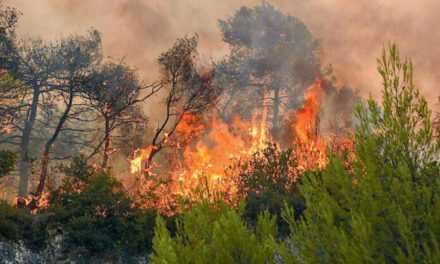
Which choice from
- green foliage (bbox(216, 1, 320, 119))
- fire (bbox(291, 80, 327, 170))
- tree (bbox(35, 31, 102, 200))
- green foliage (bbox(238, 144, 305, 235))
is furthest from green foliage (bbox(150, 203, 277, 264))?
green foliage (bbox(216, 1, 320, 119))

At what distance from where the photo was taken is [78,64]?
109 feet

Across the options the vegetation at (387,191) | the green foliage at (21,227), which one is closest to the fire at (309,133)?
the green foliage at (21,227)

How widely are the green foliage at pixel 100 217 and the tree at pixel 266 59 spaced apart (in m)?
26.8

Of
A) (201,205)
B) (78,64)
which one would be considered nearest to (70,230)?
(201,205)

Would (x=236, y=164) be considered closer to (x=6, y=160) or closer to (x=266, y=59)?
(x=6, y=160)

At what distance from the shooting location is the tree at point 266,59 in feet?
149

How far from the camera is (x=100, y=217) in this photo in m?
18.8

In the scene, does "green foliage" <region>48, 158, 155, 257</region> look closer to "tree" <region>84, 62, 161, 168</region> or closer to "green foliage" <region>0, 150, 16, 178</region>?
"green foliage" <region>0, 150, 16, 178</region>

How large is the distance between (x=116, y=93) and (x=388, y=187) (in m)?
25.7

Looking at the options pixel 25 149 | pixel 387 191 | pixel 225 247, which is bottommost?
pixel 225 247

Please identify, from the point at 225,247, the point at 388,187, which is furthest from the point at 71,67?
the point at 388,187

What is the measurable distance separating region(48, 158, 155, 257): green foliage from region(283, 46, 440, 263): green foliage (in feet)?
38.3

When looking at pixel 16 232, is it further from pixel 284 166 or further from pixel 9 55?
pixel 9 55

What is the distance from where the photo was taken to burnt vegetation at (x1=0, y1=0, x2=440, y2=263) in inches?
266
